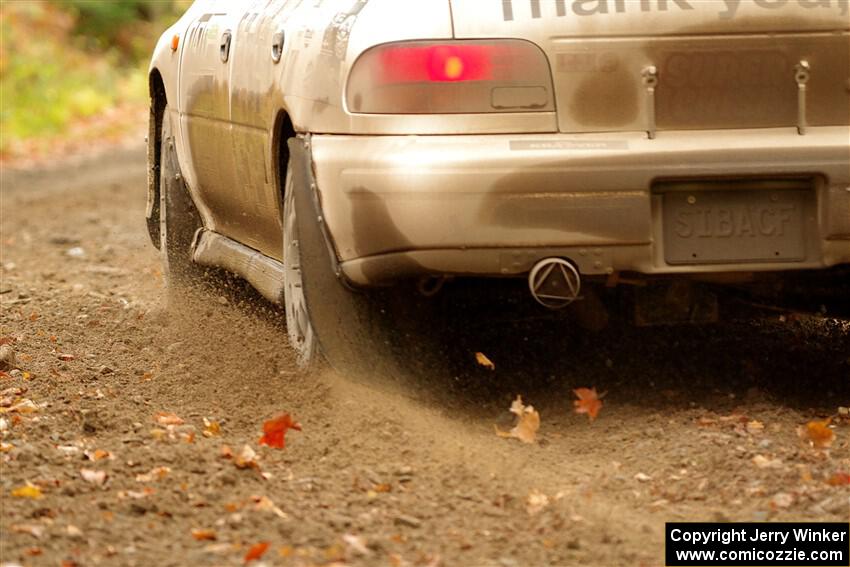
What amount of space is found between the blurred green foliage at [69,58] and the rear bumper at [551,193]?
15.9 m

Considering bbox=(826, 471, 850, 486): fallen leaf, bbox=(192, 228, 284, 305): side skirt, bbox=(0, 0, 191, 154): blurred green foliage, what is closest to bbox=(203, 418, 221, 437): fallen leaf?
bbox=(192, 228, 284, 305): side skirt

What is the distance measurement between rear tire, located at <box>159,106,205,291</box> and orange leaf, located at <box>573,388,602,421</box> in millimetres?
2485

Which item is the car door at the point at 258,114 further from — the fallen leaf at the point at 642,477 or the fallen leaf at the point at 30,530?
the fallen leaf at the point at 30,530

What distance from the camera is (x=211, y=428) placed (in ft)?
17.3

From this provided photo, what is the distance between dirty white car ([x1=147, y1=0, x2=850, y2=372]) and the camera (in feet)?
15.6

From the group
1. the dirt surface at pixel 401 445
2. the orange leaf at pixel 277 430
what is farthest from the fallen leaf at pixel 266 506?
the orange leaf at pixel 277 430

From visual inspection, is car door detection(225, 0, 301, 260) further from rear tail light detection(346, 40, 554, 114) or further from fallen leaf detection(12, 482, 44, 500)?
fallen leaf detection(12, 482, 44, 500)

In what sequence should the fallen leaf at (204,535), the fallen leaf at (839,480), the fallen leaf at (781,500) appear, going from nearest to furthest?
the fallen leaf at (204,535)
the fallen leaf at (781,500)
the fallen leaf at (839,480)

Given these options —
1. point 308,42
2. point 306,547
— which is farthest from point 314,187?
point 306,547

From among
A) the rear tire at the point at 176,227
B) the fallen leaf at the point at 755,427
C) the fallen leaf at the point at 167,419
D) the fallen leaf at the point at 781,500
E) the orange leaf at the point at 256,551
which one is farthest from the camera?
the rear tire at the point at 176,227

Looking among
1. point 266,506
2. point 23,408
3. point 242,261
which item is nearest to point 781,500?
point 266,506

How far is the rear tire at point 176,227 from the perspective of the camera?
7391mm

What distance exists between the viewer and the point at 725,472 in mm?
4691

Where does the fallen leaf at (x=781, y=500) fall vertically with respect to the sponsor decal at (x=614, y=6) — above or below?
below
